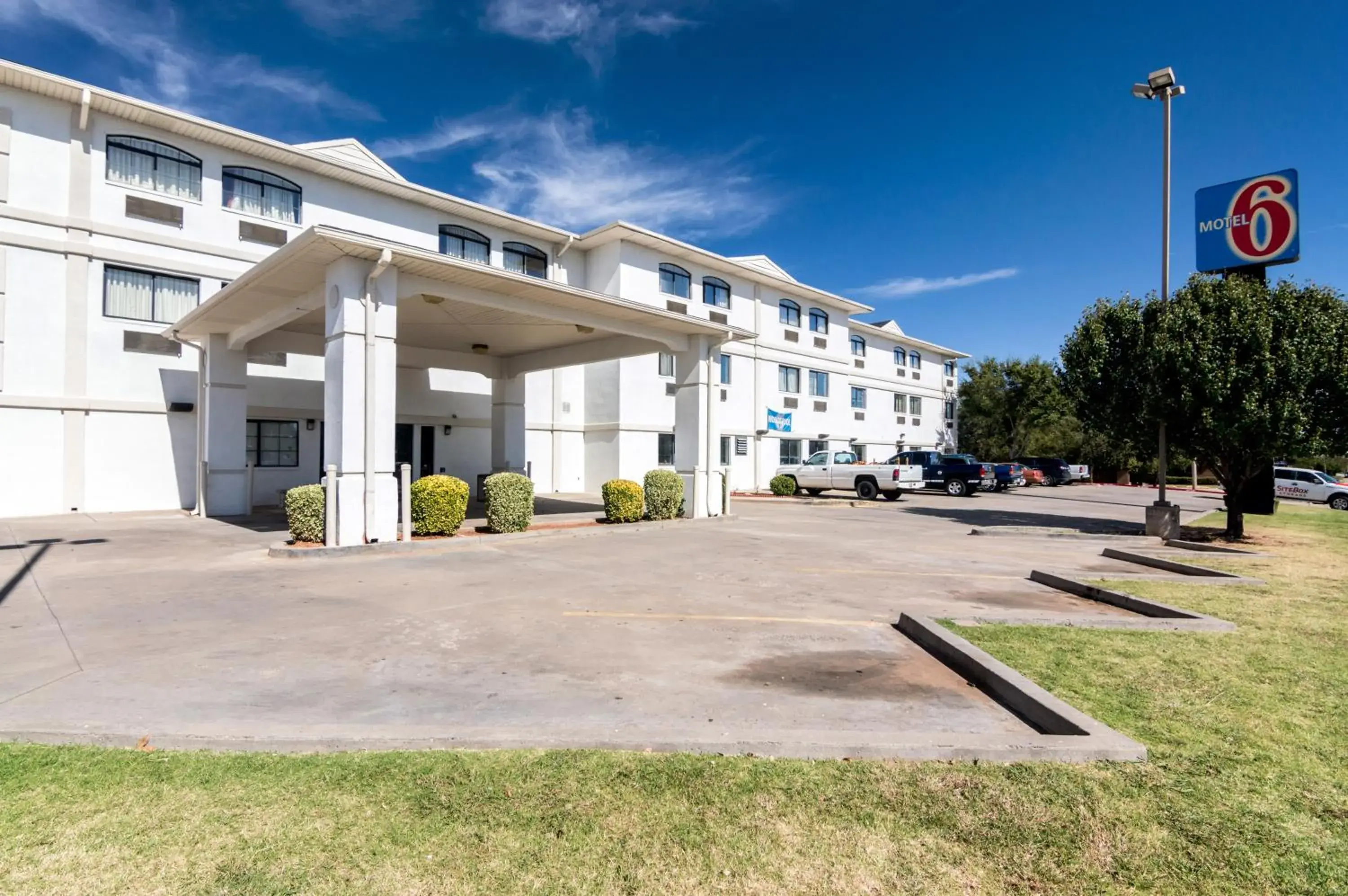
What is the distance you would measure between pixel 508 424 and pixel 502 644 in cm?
1712

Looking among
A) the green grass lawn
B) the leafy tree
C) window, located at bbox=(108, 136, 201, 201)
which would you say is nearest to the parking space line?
the green grass lawn

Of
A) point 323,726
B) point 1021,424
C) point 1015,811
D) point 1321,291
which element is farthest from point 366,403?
point 1021,424

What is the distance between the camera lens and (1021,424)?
49.0 m

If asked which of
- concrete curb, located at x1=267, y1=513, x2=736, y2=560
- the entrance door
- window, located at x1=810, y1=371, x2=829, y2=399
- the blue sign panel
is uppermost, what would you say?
the blue sign panel

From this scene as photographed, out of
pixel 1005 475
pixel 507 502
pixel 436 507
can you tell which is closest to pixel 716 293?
pixel 1005 475

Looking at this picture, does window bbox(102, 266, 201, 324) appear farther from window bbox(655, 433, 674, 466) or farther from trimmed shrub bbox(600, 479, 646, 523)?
window bbox(655, 433, 674, 466)

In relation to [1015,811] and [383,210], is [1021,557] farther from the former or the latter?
[383,210]

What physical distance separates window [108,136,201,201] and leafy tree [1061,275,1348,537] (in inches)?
894

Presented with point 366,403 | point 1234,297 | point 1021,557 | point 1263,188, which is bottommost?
→ point 1021,557

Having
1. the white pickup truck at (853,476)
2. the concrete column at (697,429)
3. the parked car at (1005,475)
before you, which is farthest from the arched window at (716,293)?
the parked car at (1005,475)

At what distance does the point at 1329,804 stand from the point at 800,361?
31.4 m

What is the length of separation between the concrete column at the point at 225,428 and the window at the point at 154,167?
415 cm

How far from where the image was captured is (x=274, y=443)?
19688mm

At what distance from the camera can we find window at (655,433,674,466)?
27.2m
